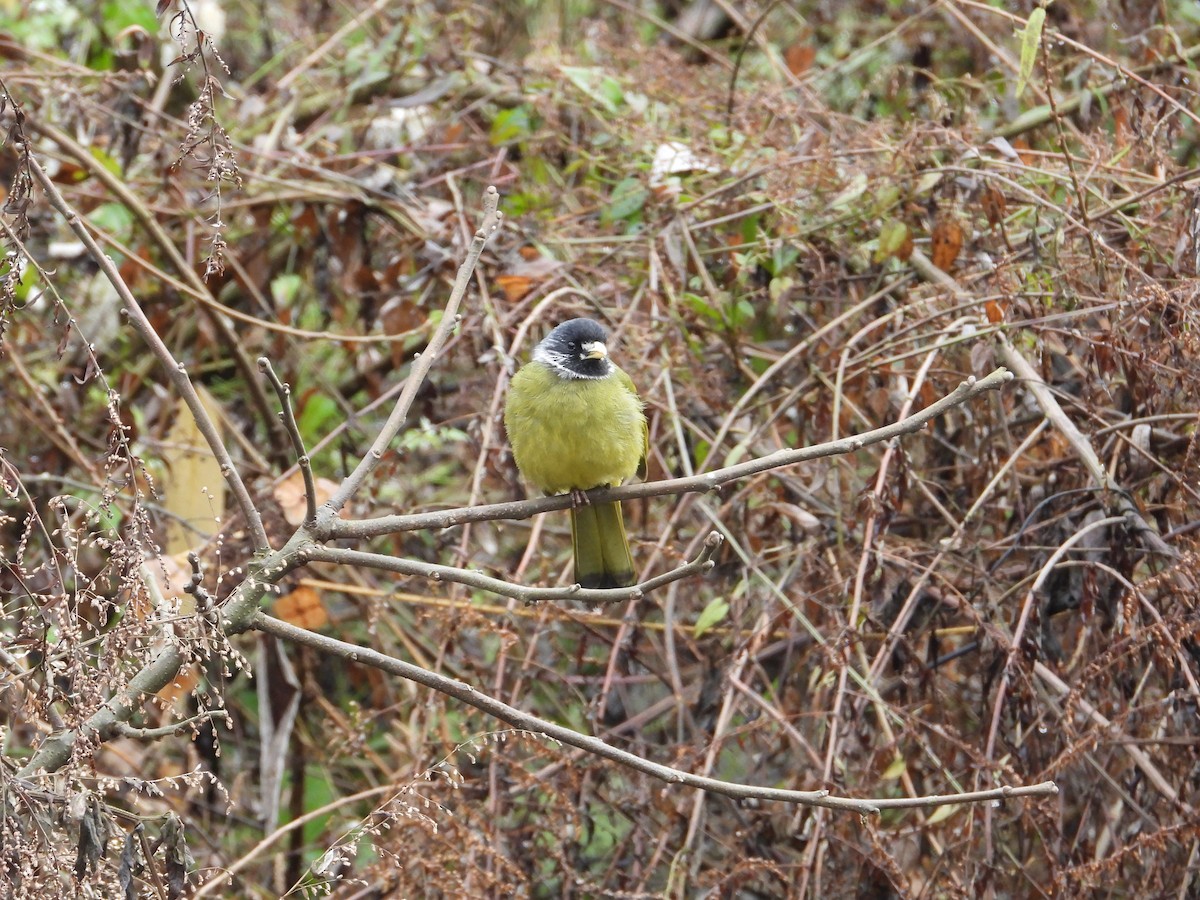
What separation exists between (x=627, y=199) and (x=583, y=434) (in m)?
1.28

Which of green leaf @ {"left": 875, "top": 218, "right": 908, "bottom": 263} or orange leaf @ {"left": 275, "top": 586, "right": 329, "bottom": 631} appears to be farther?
orange leaf @ {"left": 275, "top": 586, "right": 329, "bottom": 631}

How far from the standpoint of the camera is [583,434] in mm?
3111

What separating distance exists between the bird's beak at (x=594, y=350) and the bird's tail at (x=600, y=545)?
377 mm

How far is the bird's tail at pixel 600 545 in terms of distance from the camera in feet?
10.3

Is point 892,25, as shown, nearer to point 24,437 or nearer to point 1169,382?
point 1169,382

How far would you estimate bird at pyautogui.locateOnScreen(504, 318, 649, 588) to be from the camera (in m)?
3.12

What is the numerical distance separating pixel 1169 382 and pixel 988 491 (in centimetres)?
47

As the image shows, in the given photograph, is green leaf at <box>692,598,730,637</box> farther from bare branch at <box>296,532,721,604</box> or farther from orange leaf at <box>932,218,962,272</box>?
bare branch at <box>296,532,721,604</box>

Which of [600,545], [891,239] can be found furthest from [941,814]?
[891,239]

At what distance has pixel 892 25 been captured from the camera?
6078 mm

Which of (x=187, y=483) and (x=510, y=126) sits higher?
(x=510, y=126)

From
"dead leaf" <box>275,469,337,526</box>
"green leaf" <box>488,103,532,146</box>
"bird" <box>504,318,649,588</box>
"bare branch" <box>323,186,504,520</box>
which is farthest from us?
"green leaf" <box>488,103,532,146</box>

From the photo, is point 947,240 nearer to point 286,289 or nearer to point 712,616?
point 712,616

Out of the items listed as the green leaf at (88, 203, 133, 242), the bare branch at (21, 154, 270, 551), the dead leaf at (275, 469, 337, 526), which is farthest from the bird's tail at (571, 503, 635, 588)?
the green leaf at (88, 203, 133, 242)
